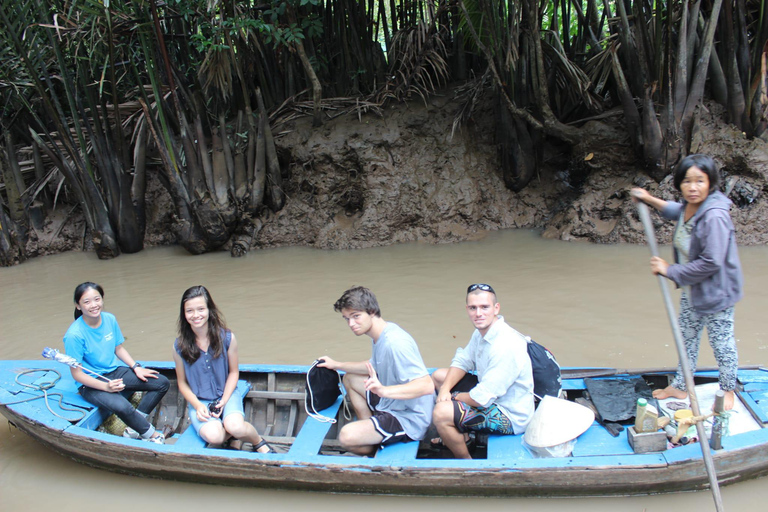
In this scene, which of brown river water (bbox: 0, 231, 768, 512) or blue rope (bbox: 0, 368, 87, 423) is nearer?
brown river water (bbox: 0, 231, 768, 512)

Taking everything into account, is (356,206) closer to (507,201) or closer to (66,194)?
(507,201)

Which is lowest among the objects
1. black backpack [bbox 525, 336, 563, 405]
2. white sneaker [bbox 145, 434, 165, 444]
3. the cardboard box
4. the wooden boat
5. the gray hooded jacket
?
white sneaker [bbox 145, 434, 165, 444]

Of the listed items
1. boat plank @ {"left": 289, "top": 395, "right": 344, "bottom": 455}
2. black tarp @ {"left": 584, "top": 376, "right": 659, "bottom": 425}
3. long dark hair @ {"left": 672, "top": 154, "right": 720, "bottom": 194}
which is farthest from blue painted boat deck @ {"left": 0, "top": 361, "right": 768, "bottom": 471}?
long dark hair @ {"left": 672, "top": 154, "right": 720, "bottom": 194}

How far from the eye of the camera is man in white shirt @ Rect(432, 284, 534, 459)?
9.34ft

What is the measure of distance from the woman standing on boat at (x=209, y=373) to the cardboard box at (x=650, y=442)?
205 cm

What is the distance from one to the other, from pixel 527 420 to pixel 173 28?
8.74m

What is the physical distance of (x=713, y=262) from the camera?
283cm

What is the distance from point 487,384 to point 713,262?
1.28 meters

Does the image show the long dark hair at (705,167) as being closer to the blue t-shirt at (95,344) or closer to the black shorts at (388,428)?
the black shorts at (388,428)

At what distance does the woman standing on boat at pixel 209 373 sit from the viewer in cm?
331

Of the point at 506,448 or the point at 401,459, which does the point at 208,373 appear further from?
the point at 506,448

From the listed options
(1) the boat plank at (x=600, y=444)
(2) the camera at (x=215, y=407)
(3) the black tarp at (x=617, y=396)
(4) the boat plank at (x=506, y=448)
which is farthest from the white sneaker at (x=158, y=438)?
(3) the black tarp at (x=617, y=396)

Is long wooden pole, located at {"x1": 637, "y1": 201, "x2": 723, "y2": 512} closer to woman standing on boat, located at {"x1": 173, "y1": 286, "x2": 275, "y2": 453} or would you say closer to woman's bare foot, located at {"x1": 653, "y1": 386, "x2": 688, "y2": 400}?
woman's bare foot, located at {"x1": 653, "y1": 386, "x2": 688, "y2": 400}

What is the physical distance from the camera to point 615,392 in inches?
132
